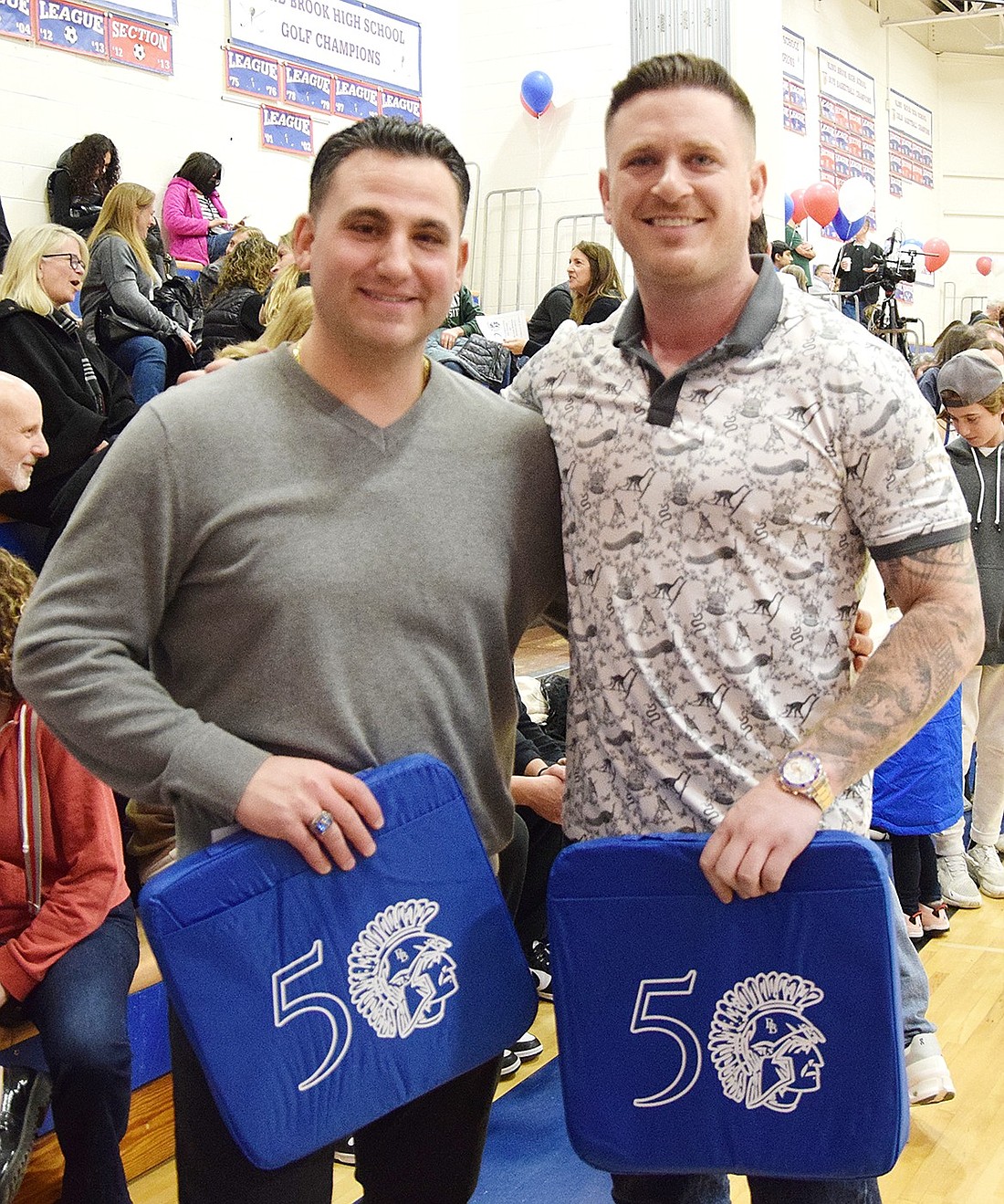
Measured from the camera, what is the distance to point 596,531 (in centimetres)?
143

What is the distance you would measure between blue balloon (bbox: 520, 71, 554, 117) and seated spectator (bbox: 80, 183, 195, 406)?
14.5 feet

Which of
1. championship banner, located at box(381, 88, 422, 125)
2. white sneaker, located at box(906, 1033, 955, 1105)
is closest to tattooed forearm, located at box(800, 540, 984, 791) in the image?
white sneaker, located at box(906, 1033, 955, 1105)

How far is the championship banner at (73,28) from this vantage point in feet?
21.2

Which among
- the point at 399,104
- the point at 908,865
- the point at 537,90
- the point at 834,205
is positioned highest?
the point at 537,90

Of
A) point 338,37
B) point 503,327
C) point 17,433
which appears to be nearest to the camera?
point 17,433

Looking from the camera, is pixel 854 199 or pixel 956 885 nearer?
pixel 956 885

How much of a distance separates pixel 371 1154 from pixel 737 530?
796 millimetres

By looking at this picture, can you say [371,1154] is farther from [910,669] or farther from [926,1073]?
[926,1073]

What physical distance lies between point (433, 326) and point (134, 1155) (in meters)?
1.86

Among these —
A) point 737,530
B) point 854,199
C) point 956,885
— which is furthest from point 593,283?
point 854,199

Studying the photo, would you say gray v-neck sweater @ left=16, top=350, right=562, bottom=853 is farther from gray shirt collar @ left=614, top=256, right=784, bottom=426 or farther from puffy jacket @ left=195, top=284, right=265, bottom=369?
puffy jacket @ left=195, top=284, right=265, bottom=369

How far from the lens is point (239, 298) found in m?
5.30

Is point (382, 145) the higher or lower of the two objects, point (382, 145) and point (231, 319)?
the lower

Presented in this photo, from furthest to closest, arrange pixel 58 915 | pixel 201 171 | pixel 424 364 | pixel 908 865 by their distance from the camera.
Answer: pixel 201 171 → pixel 908 865 → pixel 58 915 → pixel 424 364
